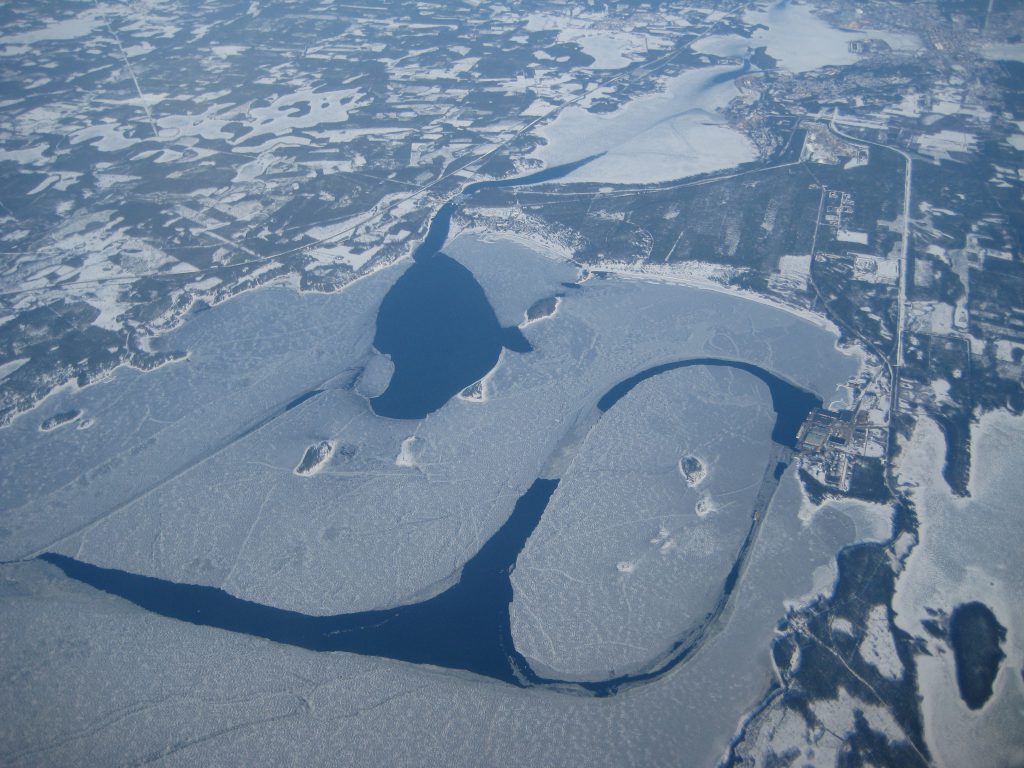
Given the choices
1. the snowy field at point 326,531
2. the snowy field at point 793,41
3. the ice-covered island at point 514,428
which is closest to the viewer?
the snowy field at point 326,531

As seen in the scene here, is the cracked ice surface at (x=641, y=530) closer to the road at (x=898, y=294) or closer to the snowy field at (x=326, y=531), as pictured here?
the snowy field at (x=326, y=531)

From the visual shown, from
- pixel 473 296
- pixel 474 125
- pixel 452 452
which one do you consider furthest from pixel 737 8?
pixel 452 452

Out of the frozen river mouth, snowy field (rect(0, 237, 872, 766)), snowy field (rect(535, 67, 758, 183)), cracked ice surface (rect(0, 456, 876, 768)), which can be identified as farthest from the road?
cracked ice surface (rect(0, 456, 876, 768))

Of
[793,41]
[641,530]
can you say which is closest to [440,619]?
[641,530]

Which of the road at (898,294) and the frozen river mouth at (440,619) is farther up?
the road at (898,294)

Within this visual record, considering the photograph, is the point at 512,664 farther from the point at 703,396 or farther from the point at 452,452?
the point at 703,396

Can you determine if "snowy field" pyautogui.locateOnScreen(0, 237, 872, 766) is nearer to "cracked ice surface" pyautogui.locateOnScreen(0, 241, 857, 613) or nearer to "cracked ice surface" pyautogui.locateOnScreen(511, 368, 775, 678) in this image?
"cracked ice surface" pyautogui.locateOnScreen(0, 241, 857, 613)

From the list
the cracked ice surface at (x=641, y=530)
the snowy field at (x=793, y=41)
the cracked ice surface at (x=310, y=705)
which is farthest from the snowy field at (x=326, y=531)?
the snowy field at (x=793, y=41)
